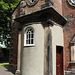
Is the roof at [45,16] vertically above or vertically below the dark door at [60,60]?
above

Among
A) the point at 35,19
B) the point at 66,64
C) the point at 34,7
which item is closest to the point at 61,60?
the point at 66,64

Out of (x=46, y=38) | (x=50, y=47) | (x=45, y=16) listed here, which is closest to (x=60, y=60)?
(x=50, y=47)

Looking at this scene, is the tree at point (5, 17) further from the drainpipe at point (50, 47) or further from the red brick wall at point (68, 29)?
the drainpipe at point (50, 47)

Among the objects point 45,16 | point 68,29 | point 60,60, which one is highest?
point 45,16

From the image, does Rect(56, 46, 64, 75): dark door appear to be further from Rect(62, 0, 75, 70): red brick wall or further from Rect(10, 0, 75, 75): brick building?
Rect(62, 0, 75, 70): red brick wall

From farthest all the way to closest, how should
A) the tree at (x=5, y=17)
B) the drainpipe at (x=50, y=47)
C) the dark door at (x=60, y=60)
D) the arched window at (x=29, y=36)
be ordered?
the tree at (x=5, y=17)
the dark door at (x=60, y=60)
the arched window at (x=29, y=36)
the drainpipe at (x=50, y=47)

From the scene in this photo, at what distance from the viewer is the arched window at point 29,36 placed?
8.13m

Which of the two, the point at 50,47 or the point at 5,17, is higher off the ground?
the point at 5,17

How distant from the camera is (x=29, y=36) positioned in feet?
27.2

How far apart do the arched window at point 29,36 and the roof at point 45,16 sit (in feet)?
2.32

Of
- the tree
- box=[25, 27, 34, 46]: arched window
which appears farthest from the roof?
the tree

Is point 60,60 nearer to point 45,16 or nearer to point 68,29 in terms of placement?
point 68,29

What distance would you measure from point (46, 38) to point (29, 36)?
1.48m

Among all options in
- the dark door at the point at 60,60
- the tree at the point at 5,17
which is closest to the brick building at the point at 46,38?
the dark door at the point at 60,60
